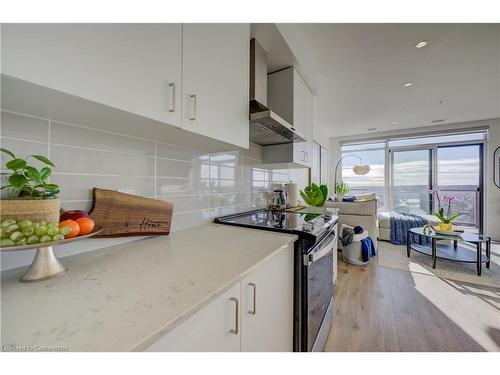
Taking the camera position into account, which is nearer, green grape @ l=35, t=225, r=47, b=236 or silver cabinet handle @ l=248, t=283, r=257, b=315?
green grape @ l=35, t=225, r=47, b=236

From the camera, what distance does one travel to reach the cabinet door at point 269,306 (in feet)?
2.35

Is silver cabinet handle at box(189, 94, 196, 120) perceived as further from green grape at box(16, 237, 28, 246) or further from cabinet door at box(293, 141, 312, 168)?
cabinet door at box(293, 141, 312, 168)

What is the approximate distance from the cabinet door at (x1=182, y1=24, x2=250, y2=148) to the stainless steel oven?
0.76 meters

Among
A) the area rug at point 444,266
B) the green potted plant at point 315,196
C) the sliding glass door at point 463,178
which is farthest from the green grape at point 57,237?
the sliding glass door at point 463,178

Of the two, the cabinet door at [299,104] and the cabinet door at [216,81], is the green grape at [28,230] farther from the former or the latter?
the cabinet door at [299,104]

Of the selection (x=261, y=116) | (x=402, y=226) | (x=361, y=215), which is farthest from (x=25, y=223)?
(x=402, y=226)

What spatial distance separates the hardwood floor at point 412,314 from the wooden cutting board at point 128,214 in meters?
1.44

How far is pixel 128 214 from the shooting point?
3.04 feet

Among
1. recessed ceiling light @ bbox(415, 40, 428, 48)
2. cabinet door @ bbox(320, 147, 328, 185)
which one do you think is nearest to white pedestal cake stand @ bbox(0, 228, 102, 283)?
recessed ceiling light @ bbox(415, 40, 428, 48)

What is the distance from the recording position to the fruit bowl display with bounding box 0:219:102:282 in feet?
1.65

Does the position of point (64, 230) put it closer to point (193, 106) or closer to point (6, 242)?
point (6, 242)
